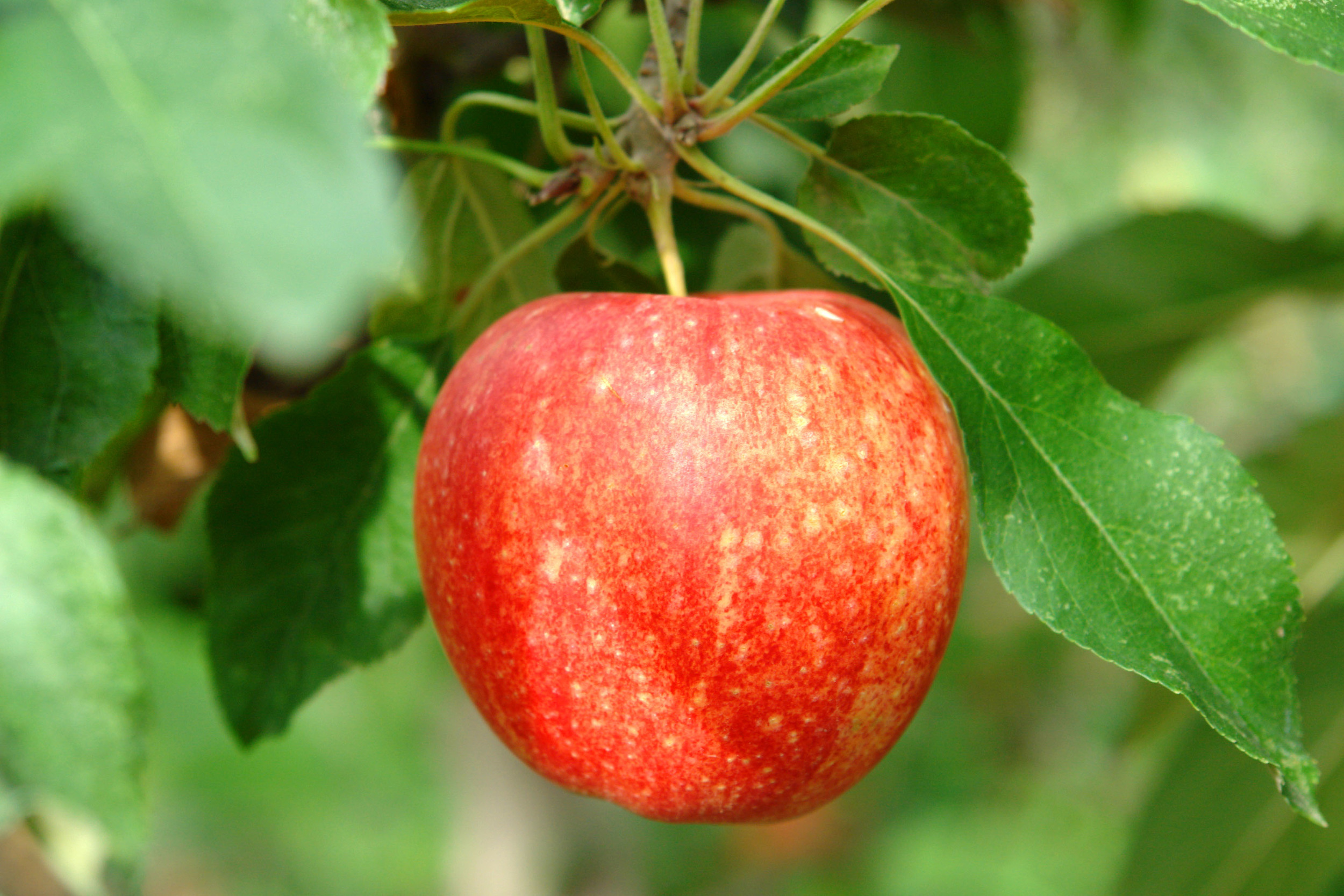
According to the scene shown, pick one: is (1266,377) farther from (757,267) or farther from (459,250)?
(459,250)

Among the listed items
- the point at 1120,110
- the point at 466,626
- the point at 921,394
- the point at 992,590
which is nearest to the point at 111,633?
the point at 466,626

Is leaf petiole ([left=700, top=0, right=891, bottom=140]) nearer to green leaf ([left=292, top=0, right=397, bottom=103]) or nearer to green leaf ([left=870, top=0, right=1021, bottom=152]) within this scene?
green leaf ([left=292, top=0, right=397, bottom=103])

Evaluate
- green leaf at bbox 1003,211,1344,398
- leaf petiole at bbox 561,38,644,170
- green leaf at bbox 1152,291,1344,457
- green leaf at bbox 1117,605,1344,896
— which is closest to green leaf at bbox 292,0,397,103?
leaf petiole at bbox 561,38,644,170

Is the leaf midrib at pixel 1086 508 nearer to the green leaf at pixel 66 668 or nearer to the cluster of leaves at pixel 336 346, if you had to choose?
the cluster of leaves at pixel 336 346

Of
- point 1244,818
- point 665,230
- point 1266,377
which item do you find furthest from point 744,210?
point 1266,377

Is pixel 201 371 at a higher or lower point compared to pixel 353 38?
lower
